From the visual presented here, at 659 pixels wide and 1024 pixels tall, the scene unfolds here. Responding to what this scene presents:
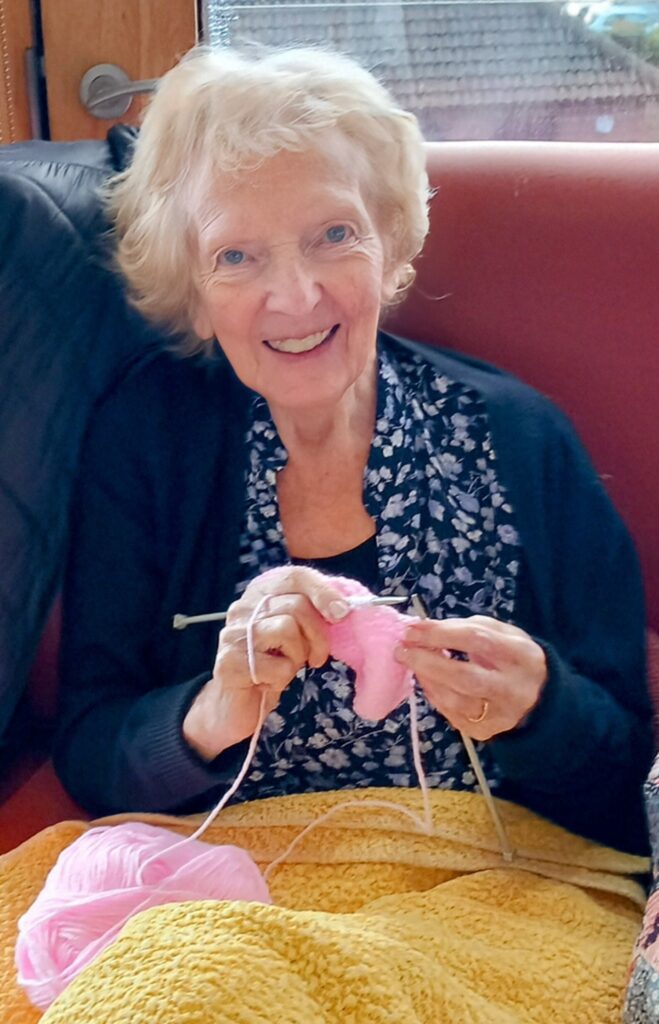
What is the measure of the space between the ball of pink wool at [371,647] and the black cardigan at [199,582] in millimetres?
199

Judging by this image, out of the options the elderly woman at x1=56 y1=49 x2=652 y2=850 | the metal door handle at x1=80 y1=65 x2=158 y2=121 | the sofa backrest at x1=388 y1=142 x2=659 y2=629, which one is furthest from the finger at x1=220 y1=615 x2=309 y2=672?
the metal door handle at x1=80 y1=65 x2=158 y2=121

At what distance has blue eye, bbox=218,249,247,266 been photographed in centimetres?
106

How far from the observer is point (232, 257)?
42.1 inches

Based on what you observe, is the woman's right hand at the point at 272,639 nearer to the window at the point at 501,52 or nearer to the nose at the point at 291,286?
the nose at the point at 291,286

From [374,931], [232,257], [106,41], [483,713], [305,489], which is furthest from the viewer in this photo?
[106,41]

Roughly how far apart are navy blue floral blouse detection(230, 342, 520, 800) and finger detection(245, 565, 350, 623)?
19 centimetres

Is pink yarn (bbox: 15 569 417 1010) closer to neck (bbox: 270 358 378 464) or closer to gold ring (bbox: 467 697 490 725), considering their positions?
gold ring (bbox: 467 697 490 725)

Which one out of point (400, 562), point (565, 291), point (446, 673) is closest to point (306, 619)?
point (446, 673)

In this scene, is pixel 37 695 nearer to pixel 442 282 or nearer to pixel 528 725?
pixel 528 725

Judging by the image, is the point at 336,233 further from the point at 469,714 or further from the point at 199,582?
the point at 469,714

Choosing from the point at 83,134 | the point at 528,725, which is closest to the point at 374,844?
the point at 528,725

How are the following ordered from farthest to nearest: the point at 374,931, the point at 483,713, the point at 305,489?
the point at 305,489
the point at 483,713
the point at 374,931

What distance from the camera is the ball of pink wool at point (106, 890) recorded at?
888 mm

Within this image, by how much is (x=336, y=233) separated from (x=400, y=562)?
13.4 inches
